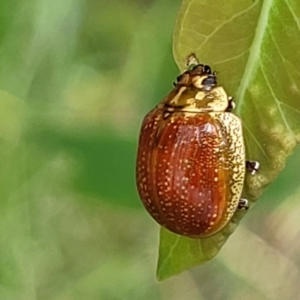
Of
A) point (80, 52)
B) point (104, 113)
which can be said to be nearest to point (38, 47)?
point (80, 52)

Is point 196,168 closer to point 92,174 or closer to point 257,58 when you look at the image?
point 257,58

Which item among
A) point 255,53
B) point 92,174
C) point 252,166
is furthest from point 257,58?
point 92,174

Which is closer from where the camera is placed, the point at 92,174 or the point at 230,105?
the point at 230,105

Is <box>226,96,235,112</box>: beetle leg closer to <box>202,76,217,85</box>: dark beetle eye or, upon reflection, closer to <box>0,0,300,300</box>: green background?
<box>202,76,217,85</box>: dark beetle eye

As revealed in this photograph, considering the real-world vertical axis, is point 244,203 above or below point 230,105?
below

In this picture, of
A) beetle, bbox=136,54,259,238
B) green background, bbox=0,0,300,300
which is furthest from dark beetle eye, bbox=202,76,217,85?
green background, bbox=0,0,300,300

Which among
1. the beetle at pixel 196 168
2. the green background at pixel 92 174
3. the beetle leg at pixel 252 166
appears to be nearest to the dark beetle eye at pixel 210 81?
the beetle at pixel 196 168

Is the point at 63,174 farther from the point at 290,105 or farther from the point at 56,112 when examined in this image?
the point at 290,105
